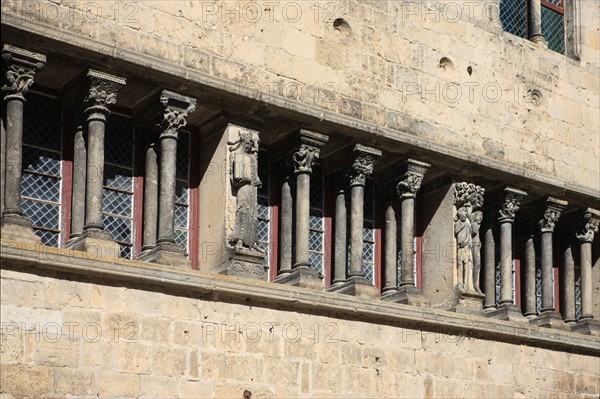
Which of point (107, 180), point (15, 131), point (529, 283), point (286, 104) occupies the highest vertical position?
point (286, 104)

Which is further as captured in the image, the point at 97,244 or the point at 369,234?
the point at 369,234

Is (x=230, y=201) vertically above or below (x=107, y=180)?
below

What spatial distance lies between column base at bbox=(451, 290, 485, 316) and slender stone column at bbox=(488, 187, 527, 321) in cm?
47

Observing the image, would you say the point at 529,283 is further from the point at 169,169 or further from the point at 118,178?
the point at 118,178

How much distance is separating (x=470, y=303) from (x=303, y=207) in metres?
2.51

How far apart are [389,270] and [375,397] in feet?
5.33

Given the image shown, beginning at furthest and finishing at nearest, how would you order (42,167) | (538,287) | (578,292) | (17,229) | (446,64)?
1. (578,292)
2. (538,287)
3. (446,64)
4. (42,167)
5. (17,229)

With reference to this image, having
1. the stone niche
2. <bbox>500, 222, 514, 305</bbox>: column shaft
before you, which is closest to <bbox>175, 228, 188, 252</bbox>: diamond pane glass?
the stone niche

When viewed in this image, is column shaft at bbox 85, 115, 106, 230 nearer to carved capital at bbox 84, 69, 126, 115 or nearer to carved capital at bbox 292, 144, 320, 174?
carved capital at bbox 84, 69, 126, 115

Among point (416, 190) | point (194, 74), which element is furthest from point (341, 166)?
point (194, 74)

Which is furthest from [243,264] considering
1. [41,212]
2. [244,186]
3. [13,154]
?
[13,154]

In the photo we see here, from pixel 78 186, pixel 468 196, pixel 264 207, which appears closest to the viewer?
pixel 78 186

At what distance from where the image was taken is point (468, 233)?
53.9 ft

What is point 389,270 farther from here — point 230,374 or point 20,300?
point 20,300
